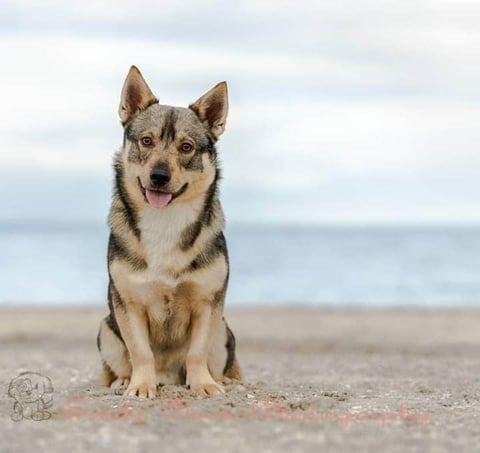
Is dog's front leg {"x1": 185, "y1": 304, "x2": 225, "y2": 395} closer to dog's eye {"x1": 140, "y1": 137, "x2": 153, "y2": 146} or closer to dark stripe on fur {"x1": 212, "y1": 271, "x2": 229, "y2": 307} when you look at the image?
dark stripe on fur {"x1": 212, "y1": 271, "x2": 229, "y2": 307}

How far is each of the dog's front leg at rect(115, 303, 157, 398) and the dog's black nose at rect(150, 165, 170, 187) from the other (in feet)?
3.44

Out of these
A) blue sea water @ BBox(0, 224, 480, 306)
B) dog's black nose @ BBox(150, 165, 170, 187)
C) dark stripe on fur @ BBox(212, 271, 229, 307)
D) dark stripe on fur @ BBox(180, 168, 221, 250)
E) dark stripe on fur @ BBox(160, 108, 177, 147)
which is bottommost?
blue sea water @ BBox(0, 224, 480, 306)

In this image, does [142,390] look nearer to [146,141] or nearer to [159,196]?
[159,196]

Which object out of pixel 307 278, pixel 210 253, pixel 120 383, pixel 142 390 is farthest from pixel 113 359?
pixel 307 278

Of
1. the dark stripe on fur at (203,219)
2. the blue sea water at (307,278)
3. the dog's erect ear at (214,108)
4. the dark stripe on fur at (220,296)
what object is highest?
the dog's erect ear at (214,108)

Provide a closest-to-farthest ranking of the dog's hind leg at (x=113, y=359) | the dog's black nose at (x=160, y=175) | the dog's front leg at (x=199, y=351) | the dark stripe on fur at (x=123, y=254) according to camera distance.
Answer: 1. the dog's black nose at (x=160, y=175)
2. the dark stripe on fur at (x=123, y=254)
3. the dog's front leg at (x=199, y=351)
4. the dog's hind leg at (x=113, y=359)

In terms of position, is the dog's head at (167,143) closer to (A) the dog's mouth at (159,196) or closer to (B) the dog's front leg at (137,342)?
(A) the dog's mouth at (159,196)

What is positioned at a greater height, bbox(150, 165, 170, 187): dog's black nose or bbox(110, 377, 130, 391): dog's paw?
bbox(150, 165, 170, 187): dog's black nose

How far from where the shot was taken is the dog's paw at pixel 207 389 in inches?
328

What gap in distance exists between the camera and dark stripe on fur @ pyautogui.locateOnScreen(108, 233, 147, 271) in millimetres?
8320

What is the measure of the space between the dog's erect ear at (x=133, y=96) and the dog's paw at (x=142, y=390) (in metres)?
2.28

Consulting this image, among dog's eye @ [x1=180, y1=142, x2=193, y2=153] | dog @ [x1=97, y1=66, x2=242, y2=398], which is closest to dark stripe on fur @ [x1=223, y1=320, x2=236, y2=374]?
dog @ [x1=97, y1=66, x2=242, y2=398]

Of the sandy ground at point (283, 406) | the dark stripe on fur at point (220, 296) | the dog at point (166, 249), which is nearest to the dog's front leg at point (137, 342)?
the dog at point (166, 249)

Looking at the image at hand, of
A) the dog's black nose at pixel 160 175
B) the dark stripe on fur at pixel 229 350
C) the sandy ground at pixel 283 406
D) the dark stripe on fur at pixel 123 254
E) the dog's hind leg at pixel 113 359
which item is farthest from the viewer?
the dark stripe on fur at pixel 229 350
